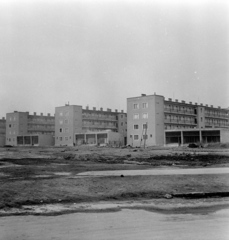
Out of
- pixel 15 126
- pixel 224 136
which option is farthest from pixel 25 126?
pixel 224 136

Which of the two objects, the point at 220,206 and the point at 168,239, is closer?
the point at 168,239

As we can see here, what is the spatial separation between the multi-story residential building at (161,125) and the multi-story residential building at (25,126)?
31475 millimetres

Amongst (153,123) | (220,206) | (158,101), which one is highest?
(158,101)

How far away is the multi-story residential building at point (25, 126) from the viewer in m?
105

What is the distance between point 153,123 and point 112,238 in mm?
73632

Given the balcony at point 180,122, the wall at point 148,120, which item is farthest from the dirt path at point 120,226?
the balcony at point 180,122

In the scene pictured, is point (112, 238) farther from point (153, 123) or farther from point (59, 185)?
point (153, 123)

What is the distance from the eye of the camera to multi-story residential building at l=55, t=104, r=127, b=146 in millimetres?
95000

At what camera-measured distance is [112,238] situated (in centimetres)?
627

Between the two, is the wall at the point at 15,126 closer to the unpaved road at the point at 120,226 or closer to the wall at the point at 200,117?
the wall at the point at 200,117

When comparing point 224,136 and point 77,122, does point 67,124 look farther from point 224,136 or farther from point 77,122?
point 224,136

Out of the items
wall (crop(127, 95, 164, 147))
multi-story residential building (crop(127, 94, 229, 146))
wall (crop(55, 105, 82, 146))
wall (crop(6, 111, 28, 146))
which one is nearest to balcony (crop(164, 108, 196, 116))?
multi-story residential building (crop(127, 94, 229, 146))

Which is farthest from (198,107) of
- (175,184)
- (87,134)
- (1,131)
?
(175,184)

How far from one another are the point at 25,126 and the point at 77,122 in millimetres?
22518
